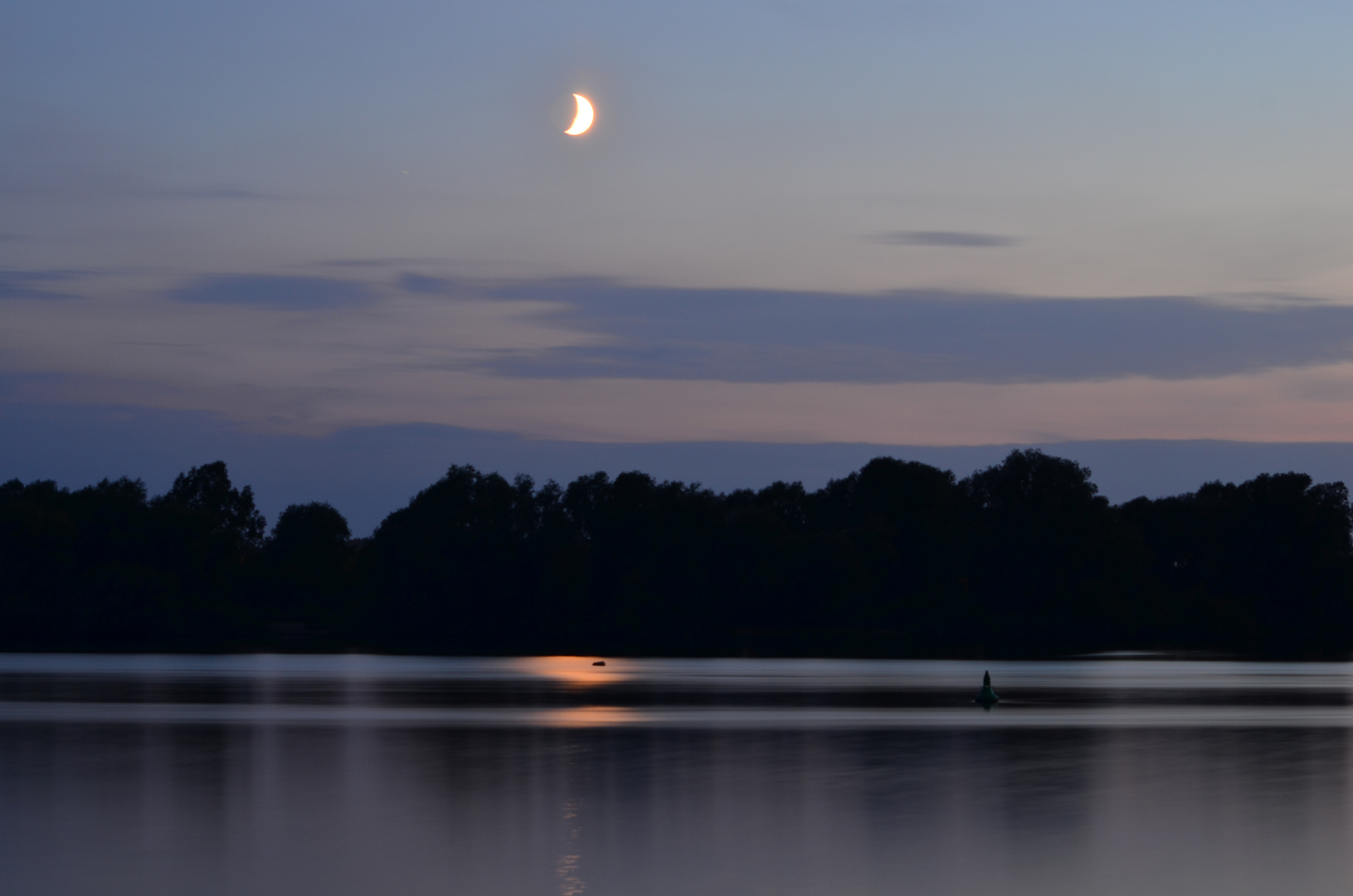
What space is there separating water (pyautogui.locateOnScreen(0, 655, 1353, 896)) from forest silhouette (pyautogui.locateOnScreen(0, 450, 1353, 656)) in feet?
260

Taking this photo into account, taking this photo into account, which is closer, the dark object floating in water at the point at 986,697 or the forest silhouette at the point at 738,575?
the dark object floating in water at the point at 986,697

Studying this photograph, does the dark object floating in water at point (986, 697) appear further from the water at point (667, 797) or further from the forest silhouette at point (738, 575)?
the forest silhouette at point (738, 575)

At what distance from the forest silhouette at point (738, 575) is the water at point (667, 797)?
7918 cm

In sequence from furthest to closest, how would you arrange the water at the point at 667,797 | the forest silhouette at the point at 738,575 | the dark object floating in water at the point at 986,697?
1. the forest silhouette at the point at 738,575
2. the dark object floating in water at the point at 986,697
3. the water at the point at 667,797

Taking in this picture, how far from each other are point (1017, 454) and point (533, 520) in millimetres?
54575

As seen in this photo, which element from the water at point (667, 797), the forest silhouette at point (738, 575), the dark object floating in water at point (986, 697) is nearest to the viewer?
the water at point (667, 797)

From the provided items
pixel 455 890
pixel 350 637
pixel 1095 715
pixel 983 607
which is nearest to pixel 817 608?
pixel 983 607

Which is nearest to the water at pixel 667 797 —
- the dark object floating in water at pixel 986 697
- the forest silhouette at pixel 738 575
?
the dark object floating in water at pixel 986 697

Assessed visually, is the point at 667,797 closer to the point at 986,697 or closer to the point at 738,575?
the point at 986,697

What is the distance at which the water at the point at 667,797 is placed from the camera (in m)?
16.7

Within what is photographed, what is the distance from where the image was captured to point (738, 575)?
14925cm

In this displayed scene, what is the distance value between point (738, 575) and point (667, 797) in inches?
4970

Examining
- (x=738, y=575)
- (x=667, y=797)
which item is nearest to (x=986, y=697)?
(x=667, y=797)

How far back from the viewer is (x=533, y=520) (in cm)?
17262
